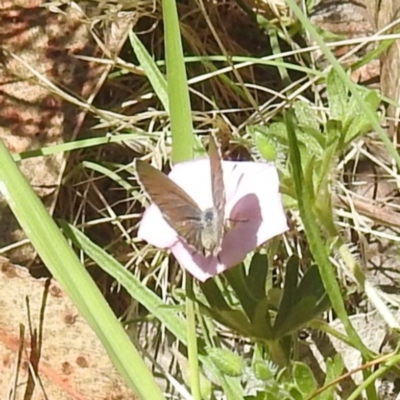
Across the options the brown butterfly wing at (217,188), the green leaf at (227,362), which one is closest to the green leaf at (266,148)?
the brown butterfly wing at (217,188)

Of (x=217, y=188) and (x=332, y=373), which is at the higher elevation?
(x=217, y=188)

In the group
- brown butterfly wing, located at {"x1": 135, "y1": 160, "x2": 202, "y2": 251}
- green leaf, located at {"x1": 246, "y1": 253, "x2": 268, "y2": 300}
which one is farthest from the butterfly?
green leaf, located at {"x1": 246, "y1": 253, "x2": 268, "y2": 300}

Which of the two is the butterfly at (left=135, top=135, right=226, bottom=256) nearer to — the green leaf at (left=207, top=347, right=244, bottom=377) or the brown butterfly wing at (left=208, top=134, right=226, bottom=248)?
the brown butterfly wing at (left=208, top=134, right=226, bottom=248)

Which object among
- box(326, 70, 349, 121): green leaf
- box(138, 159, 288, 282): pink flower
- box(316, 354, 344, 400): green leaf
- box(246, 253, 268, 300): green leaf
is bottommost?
box(316, 354, 344, 400): green leaf

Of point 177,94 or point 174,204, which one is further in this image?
point 177,94

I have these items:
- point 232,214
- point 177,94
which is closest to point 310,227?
point 232,214

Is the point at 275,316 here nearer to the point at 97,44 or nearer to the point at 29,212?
the point at 29,212

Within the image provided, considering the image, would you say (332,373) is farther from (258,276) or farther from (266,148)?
(266,148)
